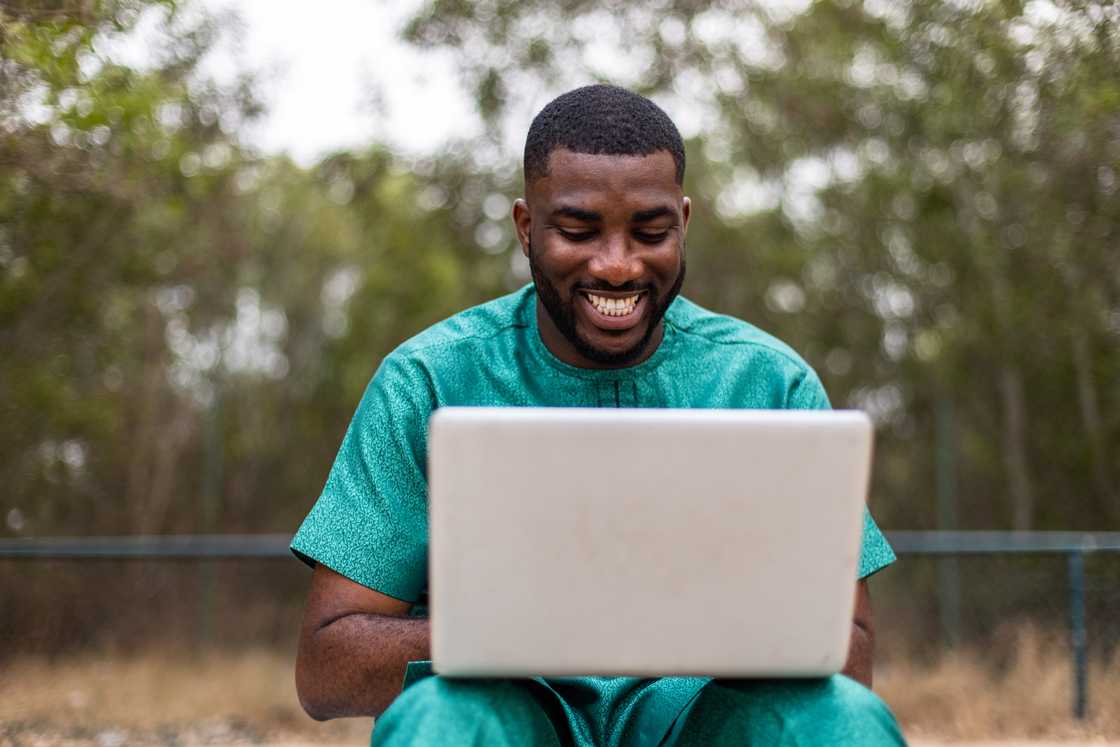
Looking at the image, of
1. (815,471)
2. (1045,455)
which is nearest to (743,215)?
(1045,455)

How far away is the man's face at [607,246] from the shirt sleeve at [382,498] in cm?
23

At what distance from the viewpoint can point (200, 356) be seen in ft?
24.9

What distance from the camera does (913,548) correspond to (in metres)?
6.44

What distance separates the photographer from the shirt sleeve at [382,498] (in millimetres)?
Result: 1771

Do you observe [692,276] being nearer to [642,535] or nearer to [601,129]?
[601,129]

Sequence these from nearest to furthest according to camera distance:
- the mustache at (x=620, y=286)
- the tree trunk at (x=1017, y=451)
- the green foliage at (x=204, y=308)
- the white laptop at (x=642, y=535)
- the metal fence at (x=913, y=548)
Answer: the white laptop at (x=642, y=535)
the mustache at (x=620, y=286)
the metal fence at (x=913, y=548)
the green foliage at (x=204, y=308)
the tree trunk at (x=1017, y=451)

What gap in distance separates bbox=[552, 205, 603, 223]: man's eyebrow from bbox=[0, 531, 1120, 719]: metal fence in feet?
12.0

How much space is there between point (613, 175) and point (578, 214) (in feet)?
0.23

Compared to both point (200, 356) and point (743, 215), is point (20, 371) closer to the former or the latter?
point (200, 356)

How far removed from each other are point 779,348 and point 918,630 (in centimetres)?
500

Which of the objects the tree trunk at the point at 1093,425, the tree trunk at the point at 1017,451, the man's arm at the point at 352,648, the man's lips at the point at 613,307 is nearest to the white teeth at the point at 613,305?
the man's lips at the point at 613,307

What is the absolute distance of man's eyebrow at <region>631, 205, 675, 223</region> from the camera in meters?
1.84

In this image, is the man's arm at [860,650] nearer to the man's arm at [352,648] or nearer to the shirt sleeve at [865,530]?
the shirt sleeve at [865,530]

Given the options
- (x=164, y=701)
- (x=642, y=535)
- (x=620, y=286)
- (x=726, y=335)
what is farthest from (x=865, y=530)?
(x=164, y=701)
